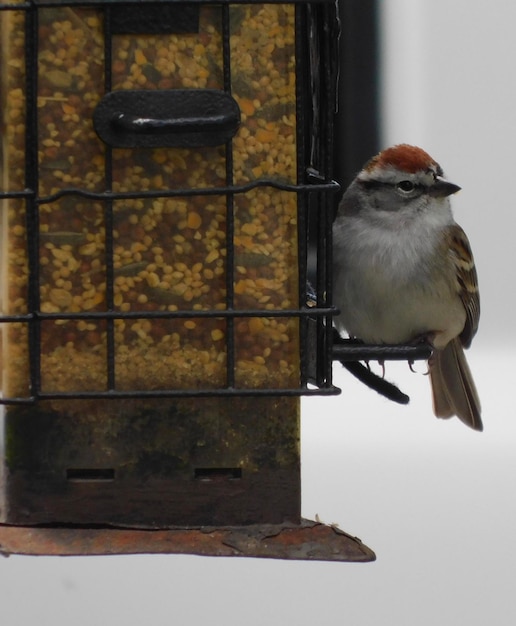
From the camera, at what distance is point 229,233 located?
2432mm

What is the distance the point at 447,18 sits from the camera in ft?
13.5

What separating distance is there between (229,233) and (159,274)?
0.43ft

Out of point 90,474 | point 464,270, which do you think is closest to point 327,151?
point 90,474

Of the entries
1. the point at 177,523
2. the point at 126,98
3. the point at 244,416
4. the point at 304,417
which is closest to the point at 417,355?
the point at 244,416

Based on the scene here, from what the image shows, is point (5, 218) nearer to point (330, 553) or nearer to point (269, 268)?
point (269, 268)

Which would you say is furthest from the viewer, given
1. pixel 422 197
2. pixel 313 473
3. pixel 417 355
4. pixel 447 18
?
pixel 447 18

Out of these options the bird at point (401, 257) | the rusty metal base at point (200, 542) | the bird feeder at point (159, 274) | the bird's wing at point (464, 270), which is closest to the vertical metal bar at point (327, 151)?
the bird feeder at point (159, 274)

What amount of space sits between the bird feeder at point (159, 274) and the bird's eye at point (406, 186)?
0.67 meters

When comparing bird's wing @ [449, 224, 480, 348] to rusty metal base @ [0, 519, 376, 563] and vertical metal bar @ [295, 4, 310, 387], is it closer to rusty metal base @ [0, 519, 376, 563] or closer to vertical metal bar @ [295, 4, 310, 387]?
vertical metal bar @ [295, 4, 310, 387]

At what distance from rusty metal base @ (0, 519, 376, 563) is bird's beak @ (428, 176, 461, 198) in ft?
3.01

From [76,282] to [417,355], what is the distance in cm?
66

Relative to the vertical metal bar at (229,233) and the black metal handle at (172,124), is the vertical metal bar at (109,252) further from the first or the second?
the vertical metal bar at (229,233)

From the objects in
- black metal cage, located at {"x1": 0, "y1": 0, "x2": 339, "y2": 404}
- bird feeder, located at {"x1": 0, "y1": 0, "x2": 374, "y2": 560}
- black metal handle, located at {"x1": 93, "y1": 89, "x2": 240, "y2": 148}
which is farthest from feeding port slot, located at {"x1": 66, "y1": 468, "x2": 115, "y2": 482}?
black metal handle, located at {"x1": 93, "y1": 89, "x2": 240, "y2": 148}

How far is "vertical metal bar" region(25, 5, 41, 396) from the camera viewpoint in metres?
2.38
